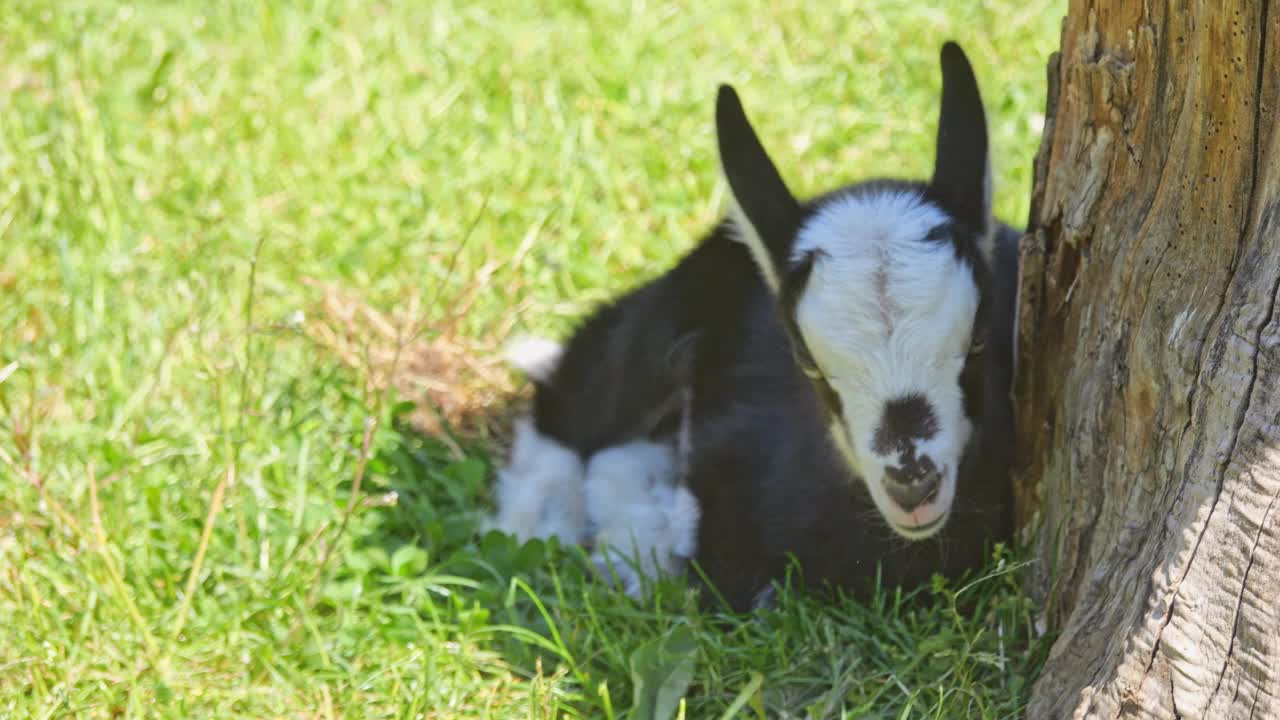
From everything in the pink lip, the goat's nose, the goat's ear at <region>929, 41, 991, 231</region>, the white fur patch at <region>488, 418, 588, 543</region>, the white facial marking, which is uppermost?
the goat's ear at <region>929, 41, 991, 231</region>

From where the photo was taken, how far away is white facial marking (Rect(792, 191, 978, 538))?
3117 millimetres

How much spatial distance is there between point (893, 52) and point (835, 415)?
2875 millimetres

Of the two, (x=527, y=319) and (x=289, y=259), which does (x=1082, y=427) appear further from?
(x=289, y=259)

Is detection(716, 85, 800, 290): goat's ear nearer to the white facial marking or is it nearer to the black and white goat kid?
the black and white goat kid

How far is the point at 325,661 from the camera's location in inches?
133

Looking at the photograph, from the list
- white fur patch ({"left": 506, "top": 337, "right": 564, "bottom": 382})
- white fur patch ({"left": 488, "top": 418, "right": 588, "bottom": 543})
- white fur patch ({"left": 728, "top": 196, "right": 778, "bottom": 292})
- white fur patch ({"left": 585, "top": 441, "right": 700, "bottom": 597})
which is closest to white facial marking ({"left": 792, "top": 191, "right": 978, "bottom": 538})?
white fur patch ({"left": 728, "top": 196, "right": 778, "bottom": 292})

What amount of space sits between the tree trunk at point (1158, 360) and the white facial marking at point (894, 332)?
204 millimetres

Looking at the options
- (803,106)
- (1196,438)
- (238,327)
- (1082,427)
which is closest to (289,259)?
(238,327)

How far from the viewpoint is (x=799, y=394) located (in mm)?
3822

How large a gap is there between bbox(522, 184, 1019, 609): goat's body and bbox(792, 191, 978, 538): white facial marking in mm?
231

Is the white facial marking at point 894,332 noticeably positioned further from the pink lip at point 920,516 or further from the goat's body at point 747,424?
the goat's body at point 747,424

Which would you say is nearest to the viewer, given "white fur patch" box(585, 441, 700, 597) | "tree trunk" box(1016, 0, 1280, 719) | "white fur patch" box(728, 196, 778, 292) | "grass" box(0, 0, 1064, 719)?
"tree trunk" box(1016, 0, 1280, 719)

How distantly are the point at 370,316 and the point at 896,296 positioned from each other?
6.53 feet

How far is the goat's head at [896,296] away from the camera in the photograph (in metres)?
3.12
